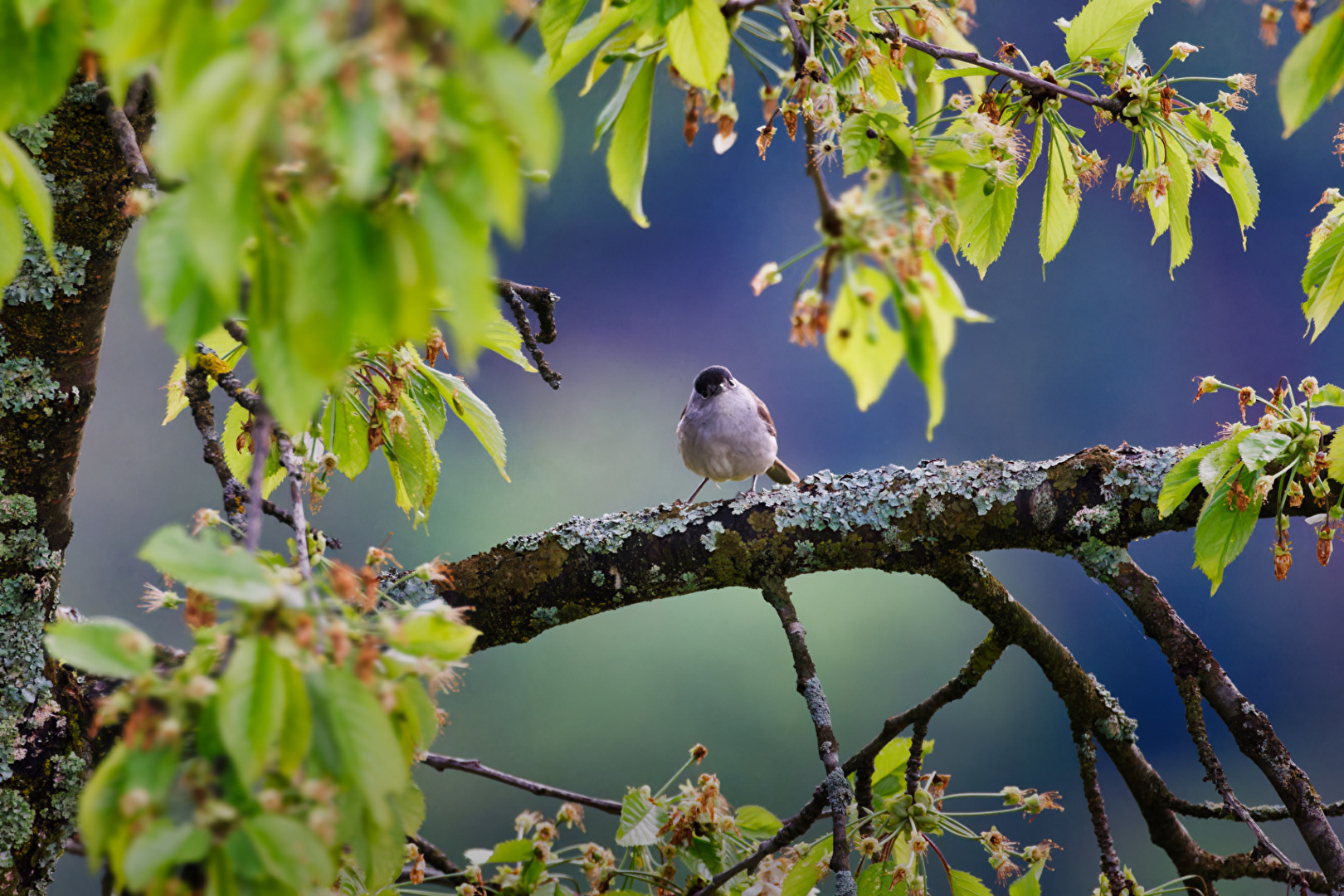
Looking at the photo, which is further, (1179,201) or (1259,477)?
(1179,201)

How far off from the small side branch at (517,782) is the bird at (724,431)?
2.96 ft

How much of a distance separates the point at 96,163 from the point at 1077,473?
5.11ft

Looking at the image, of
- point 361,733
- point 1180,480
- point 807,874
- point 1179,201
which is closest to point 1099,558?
point 1180,480

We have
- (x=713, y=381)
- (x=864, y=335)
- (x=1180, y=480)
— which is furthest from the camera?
(x=713, y=381)

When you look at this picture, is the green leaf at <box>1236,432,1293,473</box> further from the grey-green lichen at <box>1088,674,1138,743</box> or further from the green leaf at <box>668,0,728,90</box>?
the green leaf at <box>668,0,728,90</box>

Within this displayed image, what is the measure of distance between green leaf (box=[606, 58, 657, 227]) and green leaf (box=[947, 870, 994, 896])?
1.19 meters

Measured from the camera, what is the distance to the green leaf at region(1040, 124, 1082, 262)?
53.7 inches

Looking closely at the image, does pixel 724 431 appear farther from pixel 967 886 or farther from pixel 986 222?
pixel 967 886

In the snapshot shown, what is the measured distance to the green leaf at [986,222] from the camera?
1.35 meters

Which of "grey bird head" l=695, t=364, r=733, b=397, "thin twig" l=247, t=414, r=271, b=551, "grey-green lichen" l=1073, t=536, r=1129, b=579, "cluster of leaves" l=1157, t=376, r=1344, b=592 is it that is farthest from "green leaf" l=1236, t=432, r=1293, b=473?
"grey bird head" l=695, t=364, r=733, b=397

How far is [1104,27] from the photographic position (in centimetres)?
123

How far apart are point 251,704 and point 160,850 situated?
8 centimetres

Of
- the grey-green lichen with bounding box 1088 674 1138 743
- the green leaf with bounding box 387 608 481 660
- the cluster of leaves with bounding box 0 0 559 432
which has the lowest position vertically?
the green leaf with bounding box 387 608 481 660

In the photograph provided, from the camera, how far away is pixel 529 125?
1.29 ft
